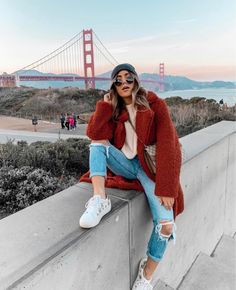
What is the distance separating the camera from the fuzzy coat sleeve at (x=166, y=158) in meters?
1.08

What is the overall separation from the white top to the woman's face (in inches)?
2.4

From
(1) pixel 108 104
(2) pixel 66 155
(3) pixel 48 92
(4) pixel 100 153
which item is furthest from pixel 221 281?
(3) pixel 48 92

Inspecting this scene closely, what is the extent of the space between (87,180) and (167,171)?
0.43 m

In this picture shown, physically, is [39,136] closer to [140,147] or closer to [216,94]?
[216,94]

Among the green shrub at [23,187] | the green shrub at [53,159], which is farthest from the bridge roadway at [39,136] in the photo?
the green shrub at [23,187]

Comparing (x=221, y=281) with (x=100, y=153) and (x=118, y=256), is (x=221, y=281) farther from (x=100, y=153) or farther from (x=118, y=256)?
(x=100, y=153)

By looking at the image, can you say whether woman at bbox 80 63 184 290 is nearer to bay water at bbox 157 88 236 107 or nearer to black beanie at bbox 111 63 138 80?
black beanie at bbox 111 63 138 80

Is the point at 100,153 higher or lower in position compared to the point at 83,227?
higher

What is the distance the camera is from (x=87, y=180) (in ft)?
4.32

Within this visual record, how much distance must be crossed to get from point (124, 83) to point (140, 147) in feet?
0.97

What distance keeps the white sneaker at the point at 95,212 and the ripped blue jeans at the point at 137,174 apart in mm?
158

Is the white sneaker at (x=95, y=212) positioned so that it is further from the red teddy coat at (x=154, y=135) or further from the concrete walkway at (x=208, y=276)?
the concrete walkway at (x=208, y=276)

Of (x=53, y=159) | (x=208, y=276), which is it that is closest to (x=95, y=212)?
(x=208, y=276)

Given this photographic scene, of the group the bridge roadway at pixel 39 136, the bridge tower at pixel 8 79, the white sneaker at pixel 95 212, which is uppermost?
the bridge tower at pixel 8 79
